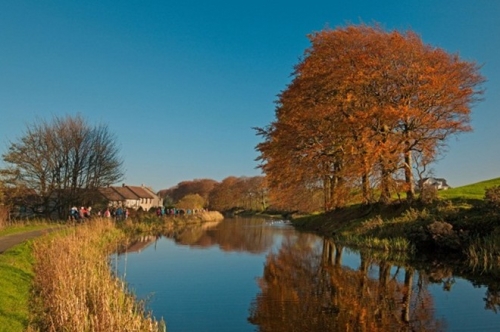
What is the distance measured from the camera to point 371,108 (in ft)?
83.8

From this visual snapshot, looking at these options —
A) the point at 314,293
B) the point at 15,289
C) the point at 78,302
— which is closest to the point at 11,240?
the point at 15,289

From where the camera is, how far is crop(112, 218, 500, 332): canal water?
10.3 m

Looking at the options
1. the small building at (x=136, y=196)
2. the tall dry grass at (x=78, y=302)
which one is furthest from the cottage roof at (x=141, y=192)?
the tall dry grass at (x=78, y=302)

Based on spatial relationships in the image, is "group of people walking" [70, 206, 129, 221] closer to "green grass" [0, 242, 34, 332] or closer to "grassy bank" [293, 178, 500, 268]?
"grassy bank" [293, 178, 500, 268]

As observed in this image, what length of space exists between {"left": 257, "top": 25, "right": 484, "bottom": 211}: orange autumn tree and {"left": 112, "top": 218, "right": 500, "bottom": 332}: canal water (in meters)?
5.73

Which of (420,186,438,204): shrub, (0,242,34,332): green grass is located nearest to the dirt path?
(0,242,34,332): green grass

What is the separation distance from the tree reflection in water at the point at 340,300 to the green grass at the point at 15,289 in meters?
5.04

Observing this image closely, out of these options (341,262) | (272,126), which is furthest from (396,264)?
(272,126)

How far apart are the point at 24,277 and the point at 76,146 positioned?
3409 centimetres

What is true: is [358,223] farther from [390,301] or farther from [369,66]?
[390,301]

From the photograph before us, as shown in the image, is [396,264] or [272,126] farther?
[272,126]

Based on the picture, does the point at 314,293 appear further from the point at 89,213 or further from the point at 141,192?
the point at 141,192

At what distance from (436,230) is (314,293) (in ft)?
29.9

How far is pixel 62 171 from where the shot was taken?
43281 millimetres
